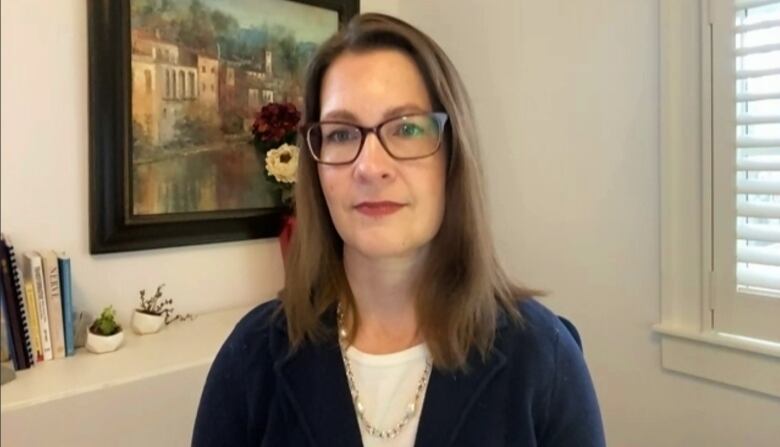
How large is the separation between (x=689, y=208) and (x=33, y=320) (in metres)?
1.28

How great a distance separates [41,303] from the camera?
979 millimetres

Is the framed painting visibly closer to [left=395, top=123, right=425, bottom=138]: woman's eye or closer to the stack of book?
the stack of book

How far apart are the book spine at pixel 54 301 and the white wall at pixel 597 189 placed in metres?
1.15

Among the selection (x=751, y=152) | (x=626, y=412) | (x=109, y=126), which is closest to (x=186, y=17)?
(x=109, y=126)

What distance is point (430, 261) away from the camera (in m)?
0.97

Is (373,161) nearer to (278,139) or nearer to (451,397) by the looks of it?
(451,397)

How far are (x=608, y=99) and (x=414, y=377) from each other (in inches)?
38.9

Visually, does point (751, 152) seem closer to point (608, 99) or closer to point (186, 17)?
point (608, 99)

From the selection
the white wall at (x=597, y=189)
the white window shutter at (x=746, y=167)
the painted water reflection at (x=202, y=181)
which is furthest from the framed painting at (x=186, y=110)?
the white window shutter at (x=746, y=167)

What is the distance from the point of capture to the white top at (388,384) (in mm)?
892

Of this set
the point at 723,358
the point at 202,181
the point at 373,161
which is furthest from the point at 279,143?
the point at 723,358

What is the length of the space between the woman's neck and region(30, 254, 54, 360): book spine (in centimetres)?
42

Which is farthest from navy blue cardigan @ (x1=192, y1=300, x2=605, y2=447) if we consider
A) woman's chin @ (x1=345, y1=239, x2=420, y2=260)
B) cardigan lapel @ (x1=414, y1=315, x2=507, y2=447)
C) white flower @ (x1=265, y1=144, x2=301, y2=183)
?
white flower @ (x1=265, y1=144, x2=301, y2=183)

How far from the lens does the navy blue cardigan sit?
870mm
